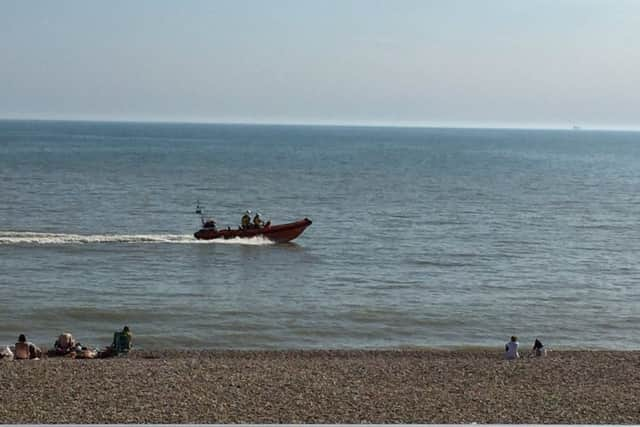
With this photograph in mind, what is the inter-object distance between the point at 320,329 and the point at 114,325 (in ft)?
15.4

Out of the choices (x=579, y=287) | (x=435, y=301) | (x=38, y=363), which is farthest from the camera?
(x=579, y=287)

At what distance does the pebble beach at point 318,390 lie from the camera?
38.8 feet

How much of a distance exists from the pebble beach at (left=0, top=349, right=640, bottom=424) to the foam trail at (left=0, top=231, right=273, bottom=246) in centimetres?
1835

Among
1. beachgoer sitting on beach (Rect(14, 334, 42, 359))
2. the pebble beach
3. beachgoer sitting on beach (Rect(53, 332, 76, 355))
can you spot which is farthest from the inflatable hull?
beachgoer sitting on beach (Rect(14, 334, 42, 359))

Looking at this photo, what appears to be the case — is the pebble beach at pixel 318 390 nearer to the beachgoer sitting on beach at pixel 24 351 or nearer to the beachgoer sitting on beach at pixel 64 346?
the beachgoer sitting on beach at pixel 24 351

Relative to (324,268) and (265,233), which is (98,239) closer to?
(265,233)

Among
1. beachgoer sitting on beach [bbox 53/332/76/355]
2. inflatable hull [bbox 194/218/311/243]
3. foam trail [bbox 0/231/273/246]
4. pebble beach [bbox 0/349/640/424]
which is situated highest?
pebble beach [bbox 0/349/640/424]

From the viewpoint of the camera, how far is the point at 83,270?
28969 mm

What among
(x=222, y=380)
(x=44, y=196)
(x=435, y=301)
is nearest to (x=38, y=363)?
(x=222, y=380)

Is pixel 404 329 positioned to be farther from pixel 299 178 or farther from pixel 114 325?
pixel 299 178

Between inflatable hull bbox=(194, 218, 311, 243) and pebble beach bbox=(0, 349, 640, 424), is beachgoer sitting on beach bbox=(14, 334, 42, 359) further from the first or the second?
inflatable hull bbox=(194, 218, 311, 243)

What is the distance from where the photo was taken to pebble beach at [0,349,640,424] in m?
11.8

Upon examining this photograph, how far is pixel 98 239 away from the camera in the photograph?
1399 inches

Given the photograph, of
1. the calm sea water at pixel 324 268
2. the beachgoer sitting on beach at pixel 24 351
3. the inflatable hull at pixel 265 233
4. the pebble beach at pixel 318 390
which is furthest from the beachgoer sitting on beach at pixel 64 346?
the inflatable hull at pixel 265 233
